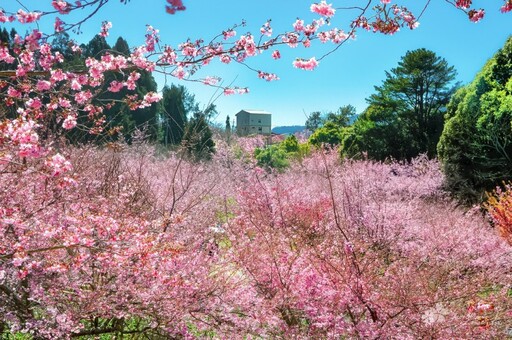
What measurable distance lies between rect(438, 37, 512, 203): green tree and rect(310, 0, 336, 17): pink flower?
1148 cm

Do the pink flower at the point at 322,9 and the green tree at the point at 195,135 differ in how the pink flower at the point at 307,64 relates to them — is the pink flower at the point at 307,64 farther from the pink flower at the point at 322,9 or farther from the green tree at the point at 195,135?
the green tree at the point at 195,135

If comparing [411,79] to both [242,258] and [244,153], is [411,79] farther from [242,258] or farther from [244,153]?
[242,258]

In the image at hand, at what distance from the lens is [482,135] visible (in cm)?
1464

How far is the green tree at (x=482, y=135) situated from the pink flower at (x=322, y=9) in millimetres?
11476

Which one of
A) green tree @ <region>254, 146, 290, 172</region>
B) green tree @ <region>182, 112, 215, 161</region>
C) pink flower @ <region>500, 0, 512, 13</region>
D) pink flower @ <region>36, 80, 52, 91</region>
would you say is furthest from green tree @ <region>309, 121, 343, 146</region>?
pink flower @ <region>500, 0, 512, 13</region>

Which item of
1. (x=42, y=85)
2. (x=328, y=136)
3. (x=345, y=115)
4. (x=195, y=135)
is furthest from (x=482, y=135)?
(x=345, y=115)

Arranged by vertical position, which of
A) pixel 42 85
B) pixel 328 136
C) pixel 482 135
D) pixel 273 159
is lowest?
pixel 273 159

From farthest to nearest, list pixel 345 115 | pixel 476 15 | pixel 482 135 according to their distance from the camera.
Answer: pixel 345 115
pixel 482 135
pixel 476 15

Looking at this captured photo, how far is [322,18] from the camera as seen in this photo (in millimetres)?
4402

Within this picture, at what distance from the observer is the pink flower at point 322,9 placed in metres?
4.20

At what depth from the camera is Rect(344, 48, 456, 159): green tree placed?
2552cm

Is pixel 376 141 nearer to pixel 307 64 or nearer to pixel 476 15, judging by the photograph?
A: pixel 307 64

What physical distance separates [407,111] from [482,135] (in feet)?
39.7

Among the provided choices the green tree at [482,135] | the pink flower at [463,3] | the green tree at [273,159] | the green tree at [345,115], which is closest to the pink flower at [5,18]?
the pink flower at [463,3]
